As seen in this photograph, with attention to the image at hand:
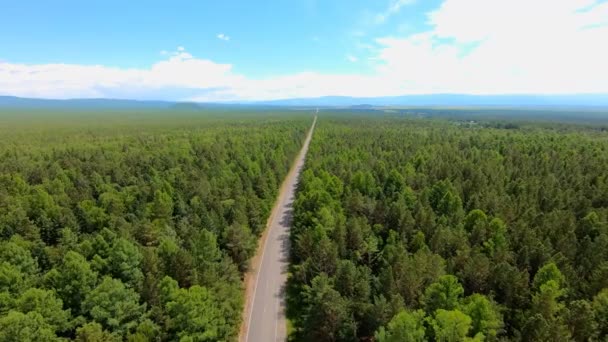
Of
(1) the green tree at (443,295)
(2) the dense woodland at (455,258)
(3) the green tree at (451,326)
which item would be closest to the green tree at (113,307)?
(2) the dense woodland at (455,258)

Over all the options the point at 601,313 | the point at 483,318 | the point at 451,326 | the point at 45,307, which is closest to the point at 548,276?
the point at 601,313

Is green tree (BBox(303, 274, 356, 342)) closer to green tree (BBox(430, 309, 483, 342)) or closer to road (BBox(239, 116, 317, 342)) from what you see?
road (BBox(239, 116, 317, 342))

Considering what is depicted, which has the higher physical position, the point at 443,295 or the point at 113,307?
the point at 443,295

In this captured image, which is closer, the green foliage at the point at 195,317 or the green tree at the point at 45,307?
the green foliage at the point at 195,317

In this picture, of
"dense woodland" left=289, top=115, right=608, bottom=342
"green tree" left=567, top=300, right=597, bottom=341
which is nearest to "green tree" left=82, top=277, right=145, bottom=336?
"dense woodland" left=289, top=115, right=608, bottom=342

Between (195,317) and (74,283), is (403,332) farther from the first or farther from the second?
(74,283)

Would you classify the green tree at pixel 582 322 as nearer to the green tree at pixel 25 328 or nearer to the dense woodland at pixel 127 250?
the dense woodland at pixel 127 250
